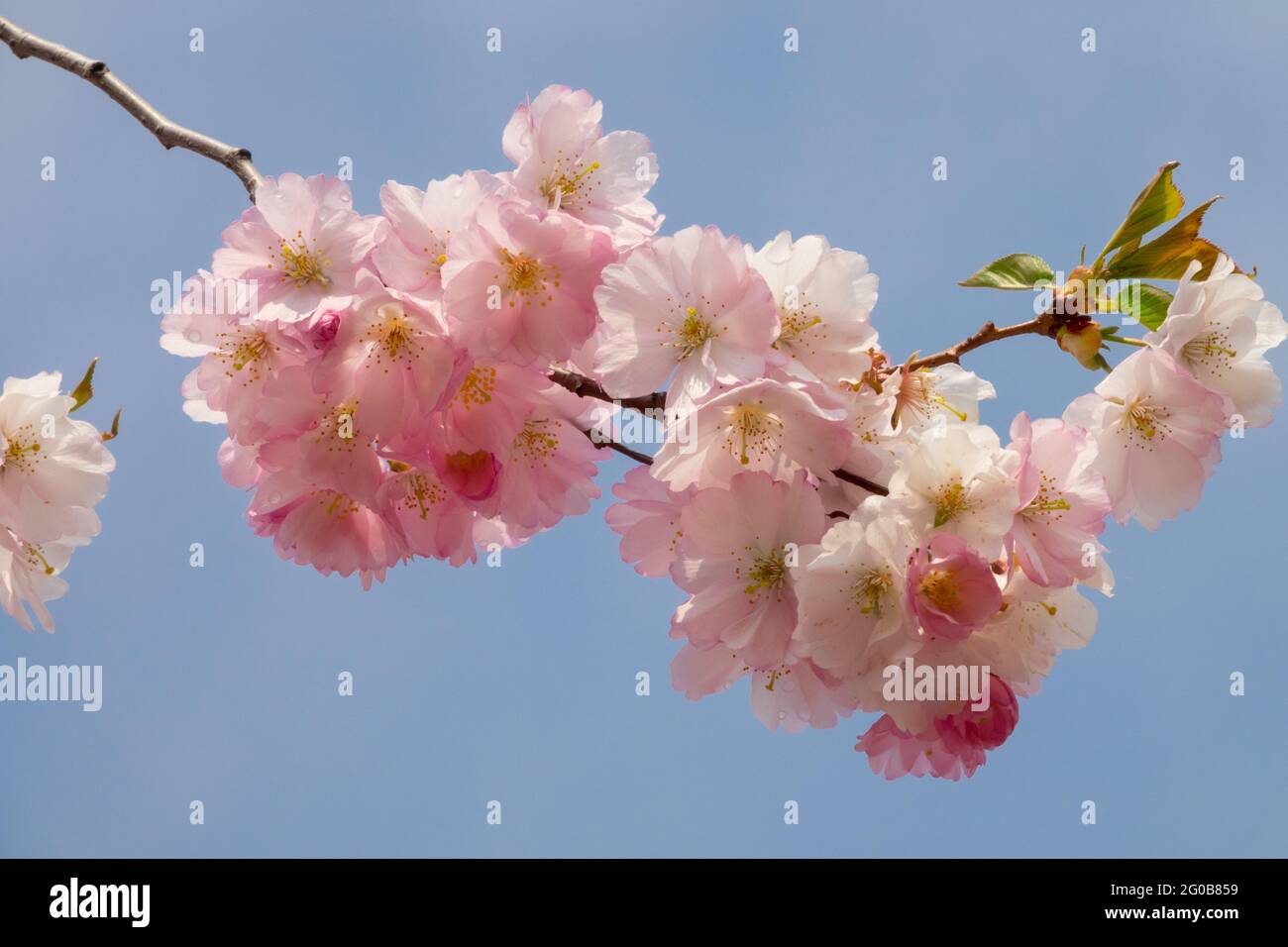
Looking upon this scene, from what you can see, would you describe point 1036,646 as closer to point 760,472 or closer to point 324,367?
point 760,472

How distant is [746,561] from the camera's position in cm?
126

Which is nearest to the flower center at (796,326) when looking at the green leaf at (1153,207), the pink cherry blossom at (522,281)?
the pink cherry blossom at (522,281)

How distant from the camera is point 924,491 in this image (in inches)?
47.7

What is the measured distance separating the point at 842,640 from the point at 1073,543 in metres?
0.28

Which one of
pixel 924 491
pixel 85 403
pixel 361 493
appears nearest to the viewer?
pixel 924 491

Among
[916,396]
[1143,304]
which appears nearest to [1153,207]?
[1143,304]

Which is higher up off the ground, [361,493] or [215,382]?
[215,382]

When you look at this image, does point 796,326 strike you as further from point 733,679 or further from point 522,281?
point 733,679

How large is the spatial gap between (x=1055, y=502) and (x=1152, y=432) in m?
0.20

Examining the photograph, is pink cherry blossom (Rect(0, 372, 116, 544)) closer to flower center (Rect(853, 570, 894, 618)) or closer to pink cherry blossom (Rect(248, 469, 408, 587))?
pink cherry blossom (Rect(248, 469, 408, 587))

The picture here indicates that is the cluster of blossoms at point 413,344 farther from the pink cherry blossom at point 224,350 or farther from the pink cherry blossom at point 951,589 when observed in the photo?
the pink cherry blossom at point 951,589

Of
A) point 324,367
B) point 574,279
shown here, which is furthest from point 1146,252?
point 324,367

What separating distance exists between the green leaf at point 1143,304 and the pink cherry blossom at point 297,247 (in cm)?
91

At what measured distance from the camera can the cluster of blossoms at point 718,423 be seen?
1.21 metres
